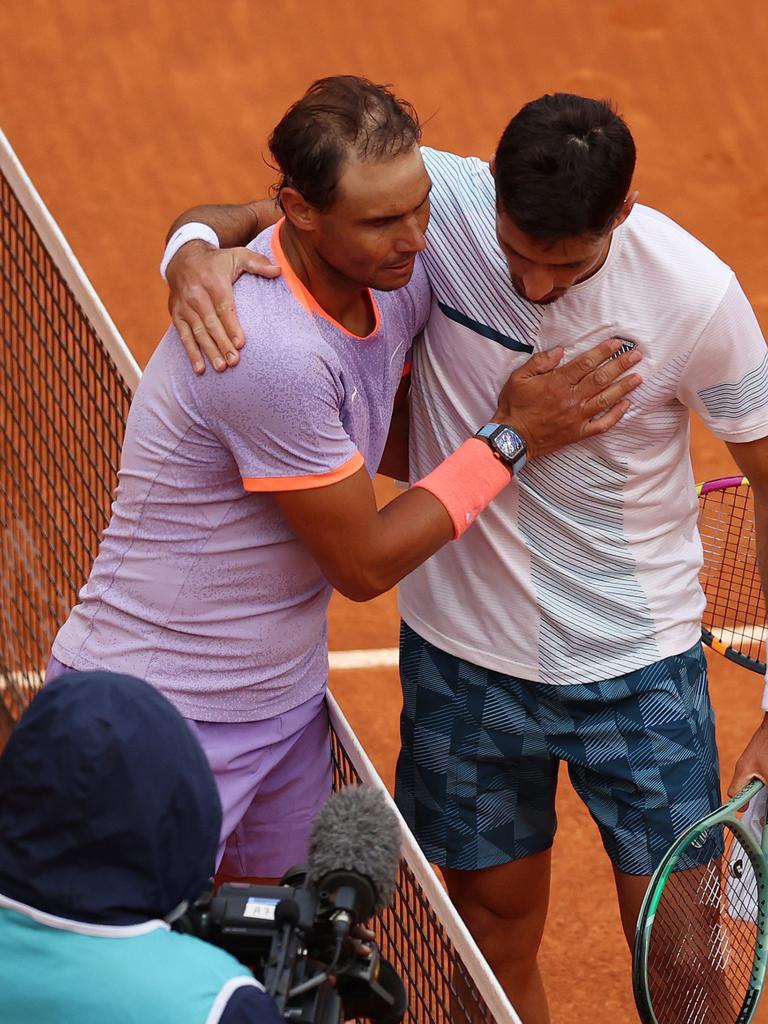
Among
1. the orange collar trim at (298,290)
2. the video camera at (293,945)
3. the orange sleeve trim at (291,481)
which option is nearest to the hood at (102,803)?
the video camera at (293,945)

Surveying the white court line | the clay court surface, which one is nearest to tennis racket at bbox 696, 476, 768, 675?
the white court line

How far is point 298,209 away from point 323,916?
124 centimetres

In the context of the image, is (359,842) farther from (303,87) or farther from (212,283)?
(303,87)

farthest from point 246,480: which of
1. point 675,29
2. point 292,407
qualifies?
point 675,29

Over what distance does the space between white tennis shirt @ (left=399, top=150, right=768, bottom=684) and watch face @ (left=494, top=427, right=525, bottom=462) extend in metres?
0.17

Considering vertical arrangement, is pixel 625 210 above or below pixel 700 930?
above

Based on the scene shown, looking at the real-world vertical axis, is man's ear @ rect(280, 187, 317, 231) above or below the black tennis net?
above

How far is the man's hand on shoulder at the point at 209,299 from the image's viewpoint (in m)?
2.70

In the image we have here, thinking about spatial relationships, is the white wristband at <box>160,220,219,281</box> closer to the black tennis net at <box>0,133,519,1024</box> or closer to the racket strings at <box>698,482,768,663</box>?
the black tennis net at <box>0,133,519,1024</box>

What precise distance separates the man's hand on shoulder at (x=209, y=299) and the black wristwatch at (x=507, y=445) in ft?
1.75

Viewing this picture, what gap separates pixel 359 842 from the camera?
2209 millimetres

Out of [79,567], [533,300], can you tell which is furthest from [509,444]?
[79,567]

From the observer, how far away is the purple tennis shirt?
2691 millimetres

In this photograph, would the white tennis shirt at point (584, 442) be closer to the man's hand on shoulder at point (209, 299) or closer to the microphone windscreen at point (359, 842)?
the man's hand on shoulder at point (209, 299)
